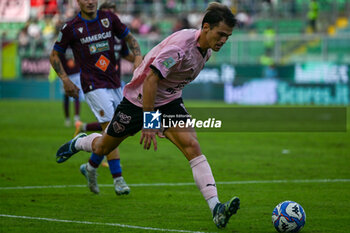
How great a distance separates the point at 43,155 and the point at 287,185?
5712 mm

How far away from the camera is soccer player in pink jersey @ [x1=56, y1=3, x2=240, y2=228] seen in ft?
23.0

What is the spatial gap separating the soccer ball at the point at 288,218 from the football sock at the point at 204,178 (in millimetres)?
622

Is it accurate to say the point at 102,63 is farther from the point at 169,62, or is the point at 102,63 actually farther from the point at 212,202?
the point at 212,202

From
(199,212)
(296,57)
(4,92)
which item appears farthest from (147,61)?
(4,92)

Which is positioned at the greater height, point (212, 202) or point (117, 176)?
point (212, 202)

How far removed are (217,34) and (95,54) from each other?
3.09 m

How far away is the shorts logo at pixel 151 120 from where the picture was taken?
715cm

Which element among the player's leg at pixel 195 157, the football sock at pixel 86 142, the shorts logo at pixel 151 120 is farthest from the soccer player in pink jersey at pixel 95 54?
the shorts logo at pixel 151 120

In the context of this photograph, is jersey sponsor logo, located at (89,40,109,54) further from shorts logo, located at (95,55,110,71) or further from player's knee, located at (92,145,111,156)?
player's knee, located at (92,145,111,156)

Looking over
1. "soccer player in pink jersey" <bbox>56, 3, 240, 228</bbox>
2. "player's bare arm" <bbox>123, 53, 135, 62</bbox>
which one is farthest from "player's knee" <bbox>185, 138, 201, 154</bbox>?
"player's bare arm" <bbox>123, 53, 135, 62</bbox>

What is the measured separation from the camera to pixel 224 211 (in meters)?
6.90

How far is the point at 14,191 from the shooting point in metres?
9.83

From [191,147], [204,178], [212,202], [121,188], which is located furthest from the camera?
[121,188]

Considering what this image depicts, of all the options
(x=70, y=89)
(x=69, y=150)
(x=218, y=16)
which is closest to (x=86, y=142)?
(x=69, y=150)
